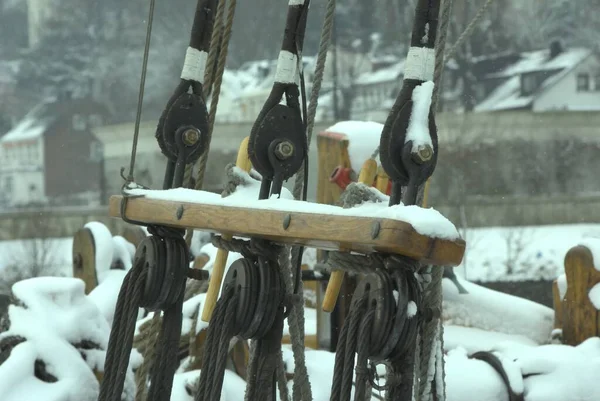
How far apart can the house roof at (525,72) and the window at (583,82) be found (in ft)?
0.77

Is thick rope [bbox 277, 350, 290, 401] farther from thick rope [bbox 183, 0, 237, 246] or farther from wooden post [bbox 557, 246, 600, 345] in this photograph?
wooden post [bbox 557, 246, 600, 345]

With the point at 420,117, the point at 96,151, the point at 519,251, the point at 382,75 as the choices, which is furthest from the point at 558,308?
the point at 96,151

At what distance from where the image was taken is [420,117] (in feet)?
4.37

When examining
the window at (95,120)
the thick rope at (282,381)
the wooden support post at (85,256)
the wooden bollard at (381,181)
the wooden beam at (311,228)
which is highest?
the wooden beam at (311,228)

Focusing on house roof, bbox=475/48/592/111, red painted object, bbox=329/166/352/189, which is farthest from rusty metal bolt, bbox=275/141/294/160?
house roof, bbox=475/48/592/111

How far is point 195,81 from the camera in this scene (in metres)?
1.76

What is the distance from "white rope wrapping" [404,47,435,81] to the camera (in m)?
1.36

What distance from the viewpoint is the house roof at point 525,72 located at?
1979 cm

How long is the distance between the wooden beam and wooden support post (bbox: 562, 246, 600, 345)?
5.56ft

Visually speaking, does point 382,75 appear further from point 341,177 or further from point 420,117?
point 420,117

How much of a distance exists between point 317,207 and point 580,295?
1.87 meters

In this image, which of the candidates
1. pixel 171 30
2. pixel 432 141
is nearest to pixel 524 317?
pixel 432 141

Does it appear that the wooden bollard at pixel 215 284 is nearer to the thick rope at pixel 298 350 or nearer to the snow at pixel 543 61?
the thick rope at pixel 298 350

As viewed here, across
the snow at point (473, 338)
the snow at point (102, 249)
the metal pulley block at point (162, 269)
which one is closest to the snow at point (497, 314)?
the snow at point (473, 338)
